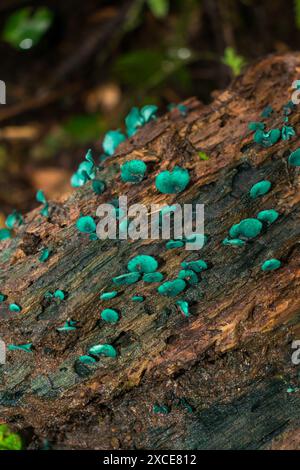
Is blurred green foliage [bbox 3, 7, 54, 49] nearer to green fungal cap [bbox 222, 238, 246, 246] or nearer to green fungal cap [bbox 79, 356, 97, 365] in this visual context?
green fungal cap [bbox 222, 238, 246, 246]

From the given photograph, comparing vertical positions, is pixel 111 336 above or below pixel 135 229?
below

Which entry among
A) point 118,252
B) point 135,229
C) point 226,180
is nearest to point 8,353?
point 118,252

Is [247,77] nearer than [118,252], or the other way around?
[118,252]

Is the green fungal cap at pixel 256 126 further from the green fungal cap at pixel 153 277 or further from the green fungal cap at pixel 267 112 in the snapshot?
the green fungal cap at pixel 153 277

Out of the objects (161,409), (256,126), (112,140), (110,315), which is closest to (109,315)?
(110,315)

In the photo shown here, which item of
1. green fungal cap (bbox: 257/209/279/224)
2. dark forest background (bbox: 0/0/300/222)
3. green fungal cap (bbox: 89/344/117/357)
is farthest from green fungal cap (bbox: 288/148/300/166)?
dark forest background (bbox: 0/0/300/222)

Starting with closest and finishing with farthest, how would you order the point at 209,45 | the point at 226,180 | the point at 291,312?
the point at 291,312 < the point at 226,180 < the point at 209,45

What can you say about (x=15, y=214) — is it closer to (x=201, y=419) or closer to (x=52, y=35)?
(x=201, y=419)

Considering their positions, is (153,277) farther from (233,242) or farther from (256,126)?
(256,126)
